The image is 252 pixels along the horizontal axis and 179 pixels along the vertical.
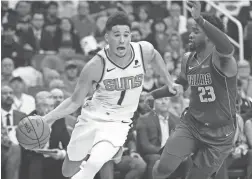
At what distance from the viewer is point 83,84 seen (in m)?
6.53

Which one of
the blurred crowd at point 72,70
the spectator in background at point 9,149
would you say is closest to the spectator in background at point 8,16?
the blurred crowd at point 72,70

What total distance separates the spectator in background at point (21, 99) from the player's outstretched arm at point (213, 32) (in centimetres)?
428

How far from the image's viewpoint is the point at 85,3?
42.2 feet

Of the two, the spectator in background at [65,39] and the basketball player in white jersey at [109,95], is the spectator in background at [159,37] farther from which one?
the basketball player in white jersey at [109,95]

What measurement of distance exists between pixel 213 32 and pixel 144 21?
7434 mm

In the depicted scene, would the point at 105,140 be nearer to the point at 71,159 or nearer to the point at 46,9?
the point at 71,159

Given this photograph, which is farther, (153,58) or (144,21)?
(144,21)

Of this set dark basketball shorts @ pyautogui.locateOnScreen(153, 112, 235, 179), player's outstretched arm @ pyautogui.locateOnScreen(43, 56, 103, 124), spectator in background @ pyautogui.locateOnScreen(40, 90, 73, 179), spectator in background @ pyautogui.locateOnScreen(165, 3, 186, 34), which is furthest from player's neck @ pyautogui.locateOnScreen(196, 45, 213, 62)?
spectator in background @ pyautogui.locateOnScreen(165, 3, 186, 34)

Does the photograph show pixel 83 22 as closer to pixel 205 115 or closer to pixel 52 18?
pixel 52 18

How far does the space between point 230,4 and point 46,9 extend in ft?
14.4

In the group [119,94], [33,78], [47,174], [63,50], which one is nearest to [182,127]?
[119,94]

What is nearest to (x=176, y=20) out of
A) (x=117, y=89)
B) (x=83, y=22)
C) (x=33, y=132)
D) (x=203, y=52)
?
(x=83, y=22)

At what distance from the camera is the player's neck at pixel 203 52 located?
655cm

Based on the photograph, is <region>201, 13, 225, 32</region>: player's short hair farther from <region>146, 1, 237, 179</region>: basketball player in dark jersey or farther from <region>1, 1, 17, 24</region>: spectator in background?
<region>1, 1, 17, 24</region>: spectator in background
